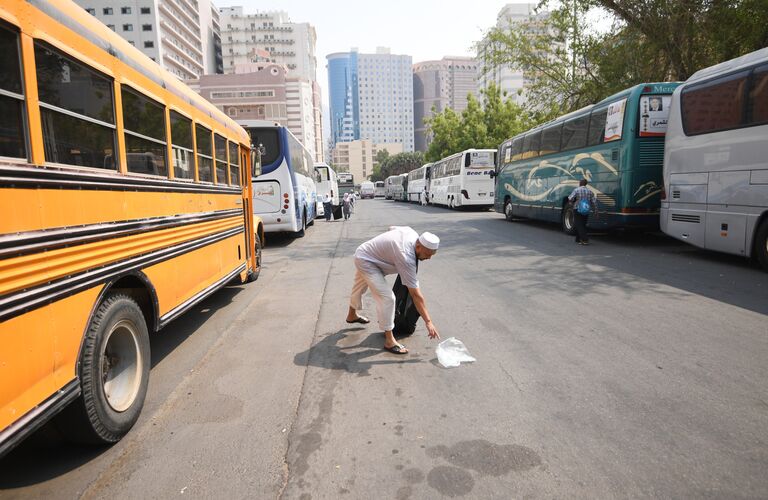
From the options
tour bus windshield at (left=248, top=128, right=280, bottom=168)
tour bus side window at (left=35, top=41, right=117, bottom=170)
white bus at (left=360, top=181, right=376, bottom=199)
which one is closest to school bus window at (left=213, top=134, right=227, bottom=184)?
tour bus side window at (left=35, top=41, right=117, bottom=170)

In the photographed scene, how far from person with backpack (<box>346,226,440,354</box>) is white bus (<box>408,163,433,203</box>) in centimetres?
3190

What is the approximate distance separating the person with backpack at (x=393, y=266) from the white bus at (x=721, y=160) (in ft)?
21.4

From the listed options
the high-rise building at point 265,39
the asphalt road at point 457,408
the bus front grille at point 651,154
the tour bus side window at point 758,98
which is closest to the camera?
the asphalt road at point 457,408

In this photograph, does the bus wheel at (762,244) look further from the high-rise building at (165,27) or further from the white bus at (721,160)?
the high-rise building at (165,27)

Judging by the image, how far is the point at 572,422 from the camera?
124 inches

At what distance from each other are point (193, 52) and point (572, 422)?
347ft

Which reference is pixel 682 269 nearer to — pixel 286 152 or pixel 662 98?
pixel 662 98

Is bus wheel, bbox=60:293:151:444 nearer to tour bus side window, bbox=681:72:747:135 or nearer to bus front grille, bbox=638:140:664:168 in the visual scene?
tour bus side window, bbox=681:72:747:135

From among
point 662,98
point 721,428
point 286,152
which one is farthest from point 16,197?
point 662,98

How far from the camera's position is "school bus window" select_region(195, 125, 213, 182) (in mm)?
5469

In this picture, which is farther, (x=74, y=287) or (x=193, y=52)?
(x=193, y=52)

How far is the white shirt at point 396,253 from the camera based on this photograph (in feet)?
14.2

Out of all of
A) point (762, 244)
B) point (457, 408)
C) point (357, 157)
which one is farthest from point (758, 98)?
point (357, 157)

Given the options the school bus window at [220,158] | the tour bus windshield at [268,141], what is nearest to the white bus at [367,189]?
the tour bus windshield at [268,141]
